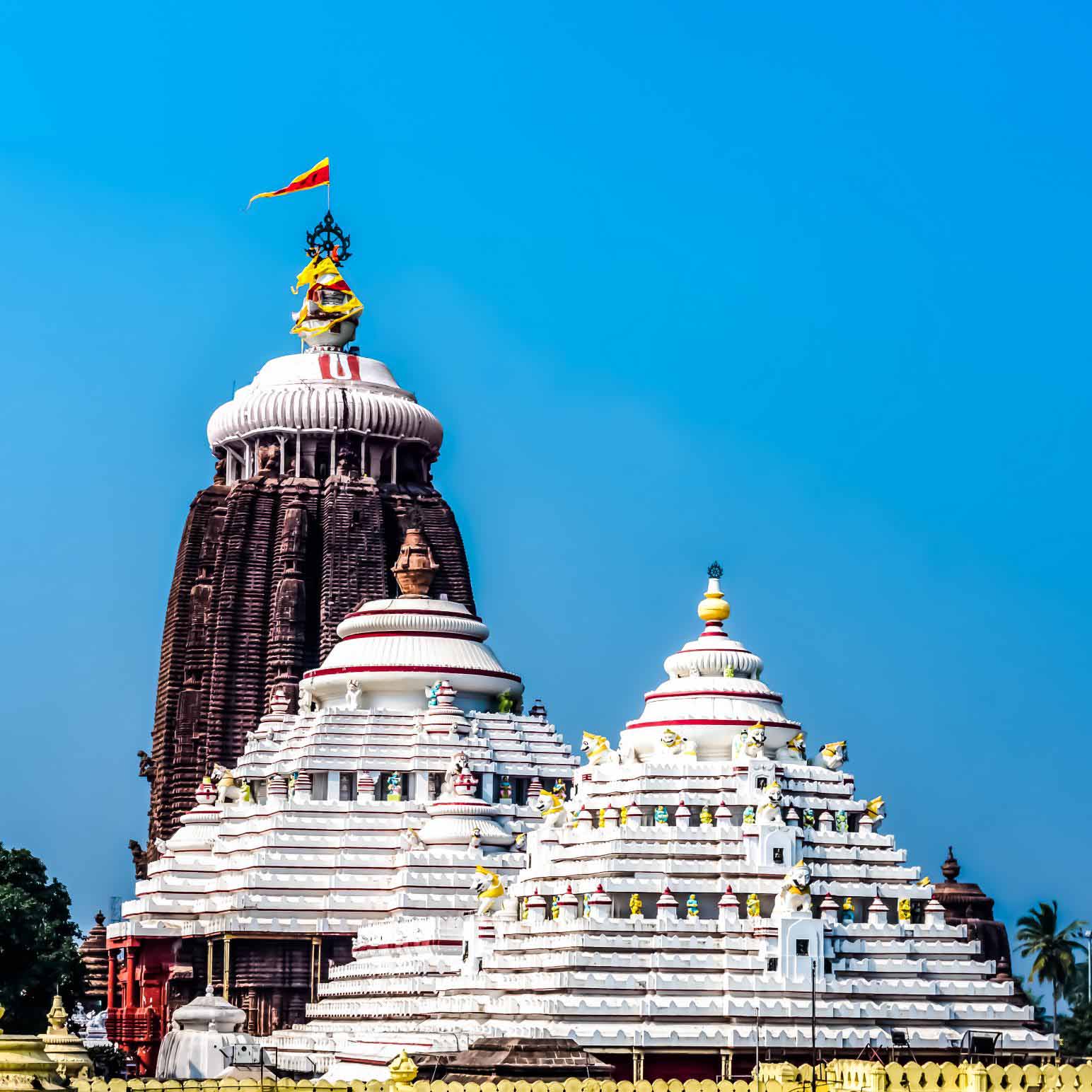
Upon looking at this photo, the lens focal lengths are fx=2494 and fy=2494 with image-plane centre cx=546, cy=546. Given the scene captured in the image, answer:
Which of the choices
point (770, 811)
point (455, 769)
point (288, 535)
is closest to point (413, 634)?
point (455, 769)

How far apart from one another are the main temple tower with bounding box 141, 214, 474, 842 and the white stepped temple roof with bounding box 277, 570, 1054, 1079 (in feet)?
79.2

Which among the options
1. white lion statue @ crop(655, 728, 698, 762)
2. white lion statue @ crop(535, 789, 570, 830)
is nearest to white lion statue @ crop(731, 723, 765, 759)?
white lion statue @ crop(655, 728, 698, 762)

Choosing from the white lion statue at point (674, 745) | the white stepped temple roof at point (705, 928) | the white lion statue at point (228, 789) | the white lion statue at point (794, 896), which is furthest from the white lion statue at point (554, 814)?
the white lion statue at point (228, 789)

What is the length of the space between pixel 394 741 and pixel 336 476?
16.6 metres

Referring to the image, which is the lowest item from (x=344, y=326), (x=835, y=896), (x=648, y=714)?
(x=835, y=896)

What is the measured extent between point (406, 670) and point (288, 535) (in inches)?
481

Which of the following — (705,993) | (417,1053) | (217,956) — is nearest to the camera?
(417,1053)

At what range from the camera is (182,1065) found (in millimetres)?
65062

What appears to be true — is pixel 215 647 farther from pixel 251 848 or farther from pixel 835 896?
pixel 835 896

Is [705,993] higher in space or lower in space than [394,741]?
lower

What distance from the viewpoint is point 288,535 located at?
309 ft

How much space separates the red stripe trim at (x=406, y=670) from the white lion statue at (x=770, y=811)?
21.9 meters

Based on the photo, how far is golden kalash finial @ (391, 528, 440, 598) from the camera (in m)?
87.4

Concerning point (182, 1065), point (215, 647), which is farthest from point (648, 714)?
point (215, 647)
